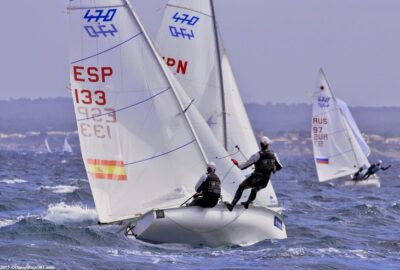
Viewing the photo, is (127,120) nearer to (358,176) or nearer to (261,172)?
(261,172)

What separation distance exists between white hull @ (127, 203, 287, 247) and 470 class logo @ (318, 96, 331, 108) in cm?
3415

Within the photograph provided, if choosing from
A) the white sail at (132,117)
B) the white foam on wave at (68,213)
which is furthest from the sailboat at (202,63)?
the white sail at (132,117)

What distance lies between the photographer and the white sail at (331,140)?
5575 cm

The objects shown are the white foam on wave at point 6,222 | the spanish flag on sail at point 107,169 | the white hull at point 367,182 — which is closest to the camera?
the spanish flag on sail at point 107,169

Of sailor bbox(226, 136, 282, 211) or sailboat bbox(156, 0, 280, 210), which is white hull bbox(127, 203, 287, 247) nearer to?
sailor bbox(226, 136, 282, 211)

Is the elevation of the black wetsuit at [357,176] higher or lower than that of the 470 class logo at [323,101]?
lower

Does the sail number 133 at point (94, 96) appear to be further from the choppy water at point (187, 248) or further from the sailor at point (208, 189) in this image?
the sailor at point (208, 189)

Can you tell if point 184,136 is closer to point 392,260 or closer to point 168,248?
point 168,248

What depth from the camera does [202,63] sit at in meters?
28.9

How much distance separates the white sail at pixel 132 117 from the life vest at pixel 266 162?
1452mm

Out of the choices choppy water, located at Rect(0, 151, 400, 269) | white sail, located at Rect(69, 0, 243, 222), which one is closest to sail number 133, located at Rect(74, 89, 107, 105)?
white sail, located at Rect(69, 0, 243, 222)

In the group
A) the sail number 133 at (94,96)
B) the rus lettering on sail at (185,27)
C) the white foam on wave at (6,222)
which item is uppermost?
the rus lettering on sail at (185,27)

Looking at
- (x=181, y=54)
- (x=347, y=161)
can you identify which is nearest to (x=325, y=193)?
(x=347, y=161)

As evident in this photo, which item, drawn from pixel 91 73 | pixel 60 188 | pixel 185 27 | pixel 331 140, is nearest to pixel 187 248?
pixel 91 73
